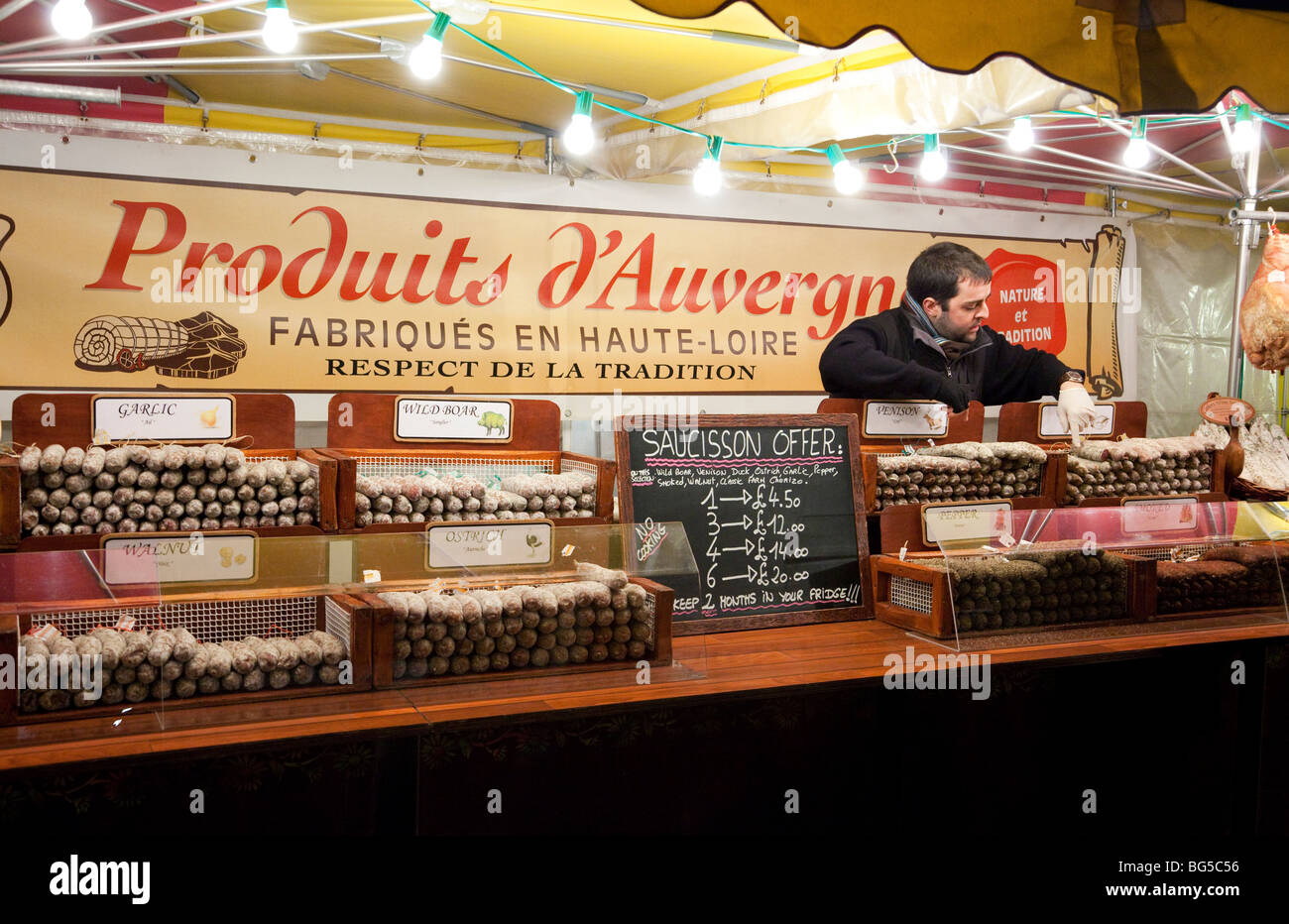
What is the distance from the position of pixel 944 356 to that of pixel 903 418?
2.45 feet

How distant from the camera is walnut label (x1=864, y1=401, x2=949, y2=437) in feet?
14.4

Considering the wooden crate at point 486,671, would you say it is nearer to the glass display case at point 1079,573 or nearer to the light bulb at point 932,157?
the glass display case at point 1079,573

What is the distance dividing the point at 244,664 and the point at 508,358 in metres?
4.01

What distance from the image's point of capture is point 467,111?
5.60 meters

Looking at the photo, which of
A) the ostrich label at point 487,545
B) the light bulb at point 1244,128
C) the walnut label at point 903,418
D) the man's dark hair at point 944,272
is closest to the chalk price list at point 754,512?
the ostrich label at point 487,545

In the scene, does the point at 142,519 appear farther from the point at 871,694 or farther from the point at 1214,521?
the point at 1214,521

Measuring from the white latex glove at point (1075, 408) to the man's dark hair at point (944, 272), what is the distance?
65cm

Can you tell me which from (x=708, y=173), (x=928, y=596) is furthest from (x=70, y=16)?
(x=928, y=596)

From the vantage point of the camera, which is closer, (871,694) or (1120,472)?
(871,694)

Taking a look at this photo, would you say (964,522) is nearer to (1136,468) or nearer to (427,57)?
(1136,468)

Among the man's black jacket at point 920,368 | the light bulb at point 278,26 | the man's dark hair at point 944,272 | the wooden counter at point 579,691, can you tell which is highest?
the light bulb at point 278,26

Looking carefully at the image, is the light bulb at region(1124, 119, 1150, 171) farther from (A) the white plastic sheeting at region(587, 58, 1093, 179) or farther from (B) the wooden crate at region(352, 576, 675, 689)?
(B) the wooden crate at region(352, 576, 675, 689)

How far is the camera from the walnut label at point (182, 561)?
2.38 meters
